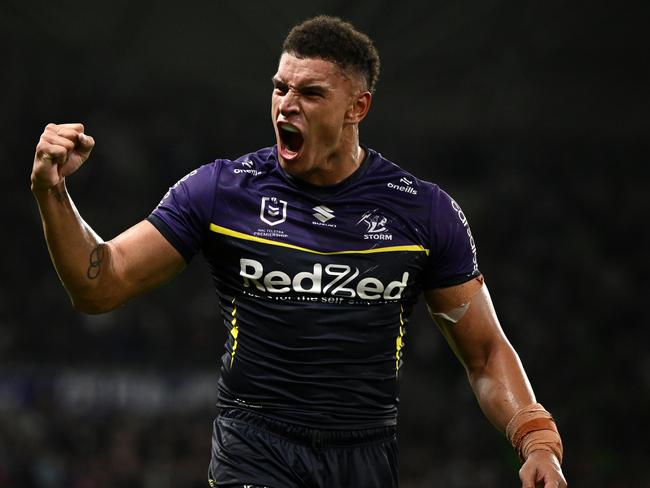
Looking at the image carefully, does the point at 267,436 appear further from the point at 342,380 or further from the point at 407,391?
the point at 407,391

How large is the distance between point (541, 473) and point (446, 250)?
0.91 metres

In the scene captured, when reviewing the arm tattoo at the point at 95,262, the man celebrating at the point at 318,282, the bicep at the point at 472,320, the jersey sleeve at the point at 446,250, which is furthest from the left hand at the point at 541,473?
the arm tattoo at the point at 95,262

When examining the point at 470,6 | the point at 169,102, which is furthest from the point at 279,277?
the point at 169,102

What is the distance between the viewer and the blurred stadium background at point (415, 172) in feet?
38.2

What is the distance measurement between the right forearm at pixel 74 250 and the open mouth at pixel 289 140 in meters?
0.74

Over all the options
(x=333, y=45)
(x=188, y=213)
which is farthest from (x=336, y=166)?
(x=188, y=213)

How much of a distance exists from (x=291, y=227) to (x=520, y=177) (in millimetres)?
12951

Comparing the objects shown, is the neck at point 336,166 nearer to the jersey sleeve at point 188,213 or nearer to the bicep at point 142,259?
the jersey sleeve at point 188,213

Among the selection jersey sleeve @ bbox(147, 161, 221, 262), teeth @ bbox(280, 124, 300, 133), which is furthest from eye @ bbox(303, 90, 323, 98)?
jersey sleeve @ bbox(147, 161, 221, 262)

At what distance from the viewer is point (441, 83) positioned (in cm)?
1316

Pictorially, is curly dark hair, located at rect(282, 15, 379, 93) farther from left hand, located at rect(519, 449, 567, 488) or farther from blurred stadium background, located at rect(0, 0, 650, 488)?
blurred stadium background, located at rect(0, 0, 650, 488)

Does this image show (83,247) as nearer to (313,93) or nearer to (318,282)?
(318,282)

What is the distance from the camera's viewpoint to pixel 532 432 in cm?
367

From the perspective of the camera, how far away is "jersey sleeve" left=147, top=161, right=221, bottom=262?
3658 millimetres
